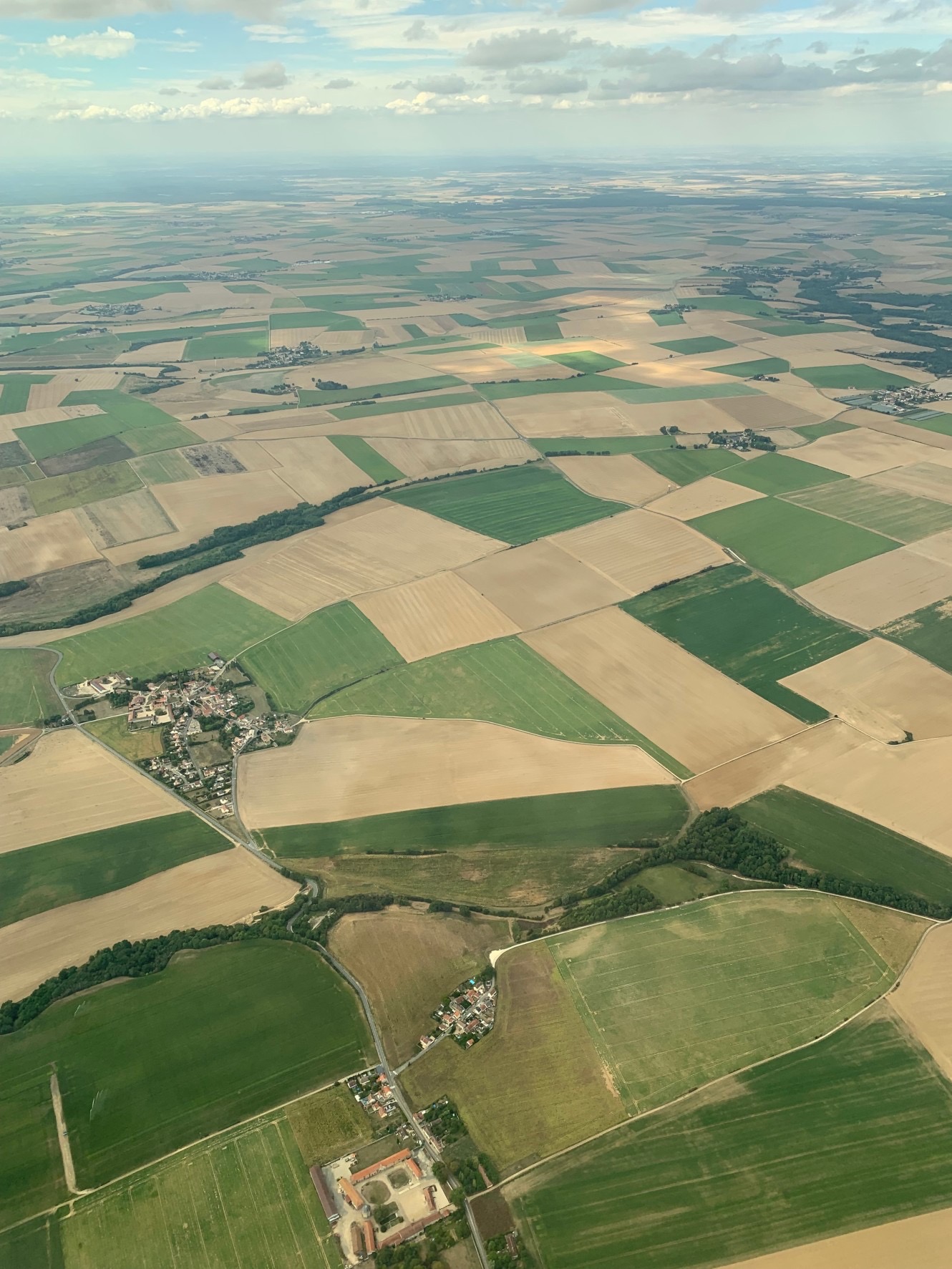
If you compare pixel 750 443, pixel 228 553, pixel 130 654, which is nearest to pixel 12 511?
pixel 228 553

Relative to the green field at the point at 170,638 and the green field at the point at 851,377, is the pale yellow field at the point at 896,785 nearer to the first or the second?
the green field at the point at 170,638

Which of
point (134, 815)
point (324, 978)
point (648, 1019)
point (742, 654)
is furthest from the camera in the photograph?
point (742, 654)

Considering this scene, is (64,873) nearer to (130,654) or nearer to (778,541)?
(130,654)

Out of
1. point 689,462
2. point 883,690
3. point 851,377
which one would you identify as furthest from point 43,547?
point 851,377

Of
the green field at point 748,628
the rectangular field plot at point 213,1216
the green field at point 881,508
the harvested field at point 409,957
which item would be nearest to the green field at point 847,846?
the green field at point 748,628

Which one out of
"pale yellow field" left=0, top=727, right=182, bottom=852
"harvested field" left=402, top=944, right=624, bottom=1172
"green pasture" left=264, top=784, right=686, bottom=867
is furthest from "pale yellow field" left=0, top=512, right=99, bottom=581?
"harvested field" left=402, top=944, right=624, bottom=1172

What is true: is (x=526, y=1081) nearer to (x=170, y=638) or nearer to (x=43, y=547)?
(x=170, y=638)
